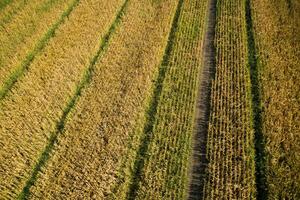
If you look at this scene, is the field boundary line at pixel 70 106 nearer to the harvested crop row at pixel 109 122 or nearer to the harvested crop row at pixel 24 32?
the harvested crop row at pixel 109 122

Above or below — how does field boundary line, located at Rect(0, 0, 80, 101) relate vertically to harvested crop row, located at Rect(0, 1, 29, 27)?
below

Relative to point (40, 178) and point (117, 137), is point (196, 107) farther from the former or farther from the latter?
point (40, 178)

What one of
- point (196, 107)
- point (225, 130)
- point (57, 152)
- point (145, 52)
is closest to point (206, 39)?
point (145, 52)

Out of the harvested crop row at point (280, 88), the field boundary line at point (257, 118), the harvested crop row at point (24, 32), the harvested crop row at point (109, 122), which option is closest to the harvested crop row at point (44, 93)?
the harvested crop row at point (109, 122)

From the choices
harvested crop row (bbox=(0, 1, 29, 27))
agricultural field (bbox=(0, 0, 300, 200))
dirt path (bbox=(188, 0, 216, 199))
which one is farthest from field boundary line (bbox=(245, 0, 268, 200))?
harvested crop row (bbox=(0, 1, 29, 27))

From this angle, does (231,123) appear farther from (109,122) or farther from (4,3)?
(4,3)

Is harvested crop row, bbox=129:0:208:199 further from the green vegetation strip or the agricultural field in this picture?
the green vegetation strip

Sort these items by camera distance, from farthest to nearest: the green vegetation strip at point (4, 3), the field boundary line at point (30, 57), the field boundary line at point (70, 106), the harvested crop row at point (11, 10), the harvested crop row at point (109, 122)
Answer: the green vegetation strip at point (4, 3)
the harvested crop row at point (11, 10)
the field boundary line at point (30, 57)
the field boundary line at point (70, 106)
the harvested crop row at point (109, 122)
